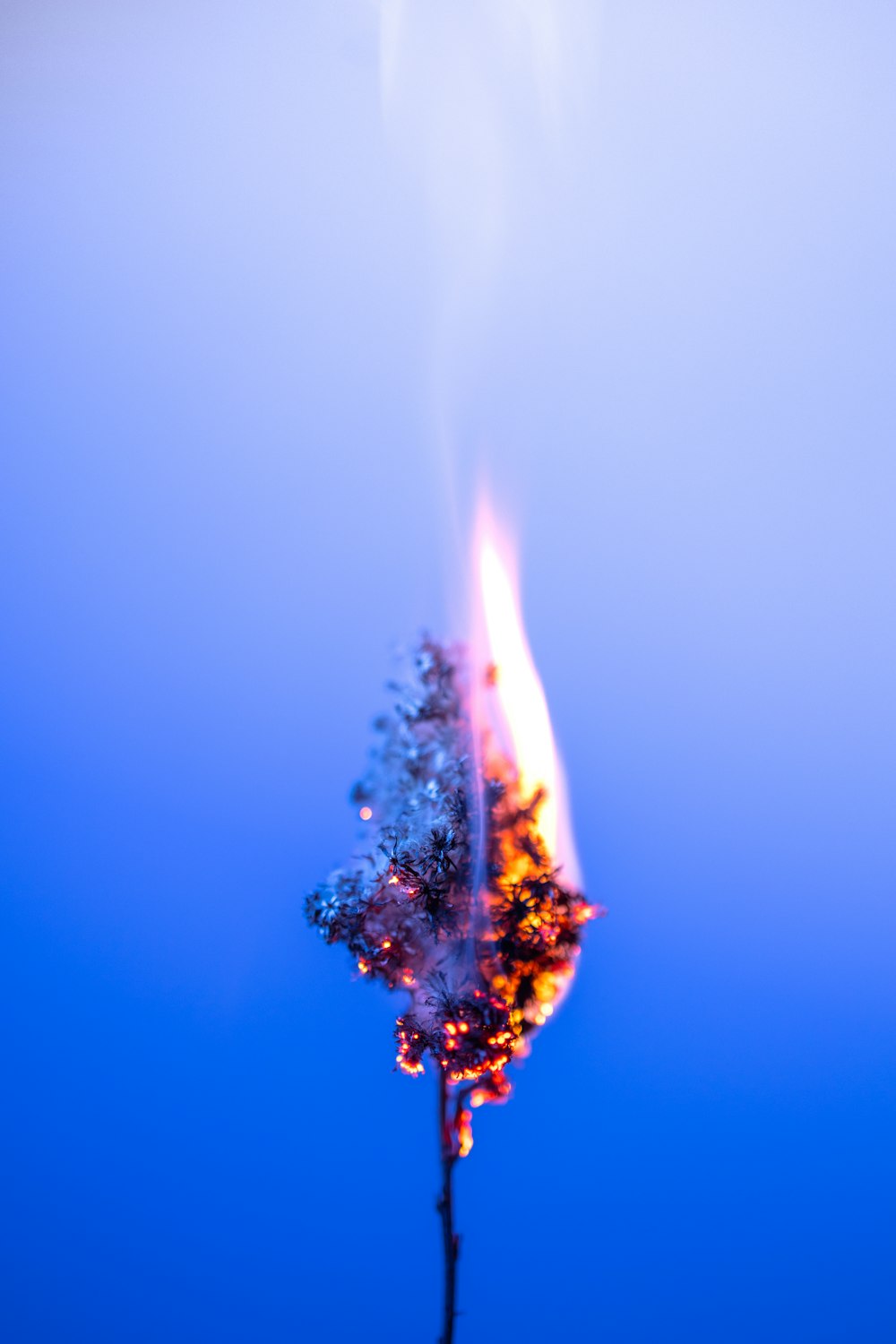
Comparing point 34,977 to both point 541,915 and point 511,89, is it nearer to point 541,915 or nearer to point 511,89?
point 541,915

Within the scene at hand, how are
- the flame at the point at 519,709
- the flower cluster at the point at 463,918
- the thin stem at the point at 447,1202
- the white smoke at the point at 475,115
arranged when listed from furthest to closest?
the white smoke at the point at 475,115 → the flame at the point at 519,709 → the thin stem at the point at 447,1202 → the flower cluster at the point at 463,918

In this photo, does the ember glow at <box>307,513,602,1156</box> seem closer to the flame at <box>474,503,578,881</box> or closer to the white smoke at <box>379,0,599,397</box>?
the flame at <box>474,503,578,881</box>

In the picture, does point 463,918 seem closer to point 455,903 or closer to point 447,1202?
point 455,903

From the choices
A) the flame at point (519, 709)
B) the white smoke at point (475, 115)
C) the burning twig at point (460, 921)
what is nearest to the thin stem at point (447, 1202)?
the burning twig at point (460, 921)

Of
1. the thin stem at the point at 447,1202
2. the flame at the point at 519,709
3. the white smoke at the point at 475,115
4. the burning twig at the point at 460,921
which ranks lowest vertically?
the thin stem at the point at 447,1202

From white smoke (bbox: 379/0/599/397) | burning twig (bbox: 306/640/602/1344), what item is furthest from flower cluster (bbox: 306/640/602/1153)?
white smoke (bbox: 379/0/599/397)

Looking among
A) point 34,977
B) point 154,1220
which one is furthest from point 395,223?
point 154,1220

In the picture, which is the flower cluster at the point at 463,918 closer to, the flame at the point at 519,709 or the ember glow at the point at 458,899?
the ember glow at the point at 458,899
